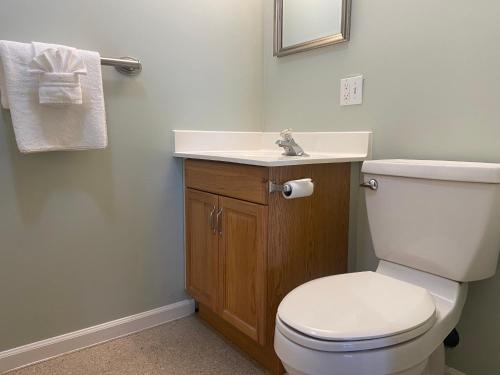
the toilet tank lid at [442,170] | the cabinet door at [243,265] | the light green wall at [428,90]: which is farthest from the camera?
the cabinet door at [243,265]

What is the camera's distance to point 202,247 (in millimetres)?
1611

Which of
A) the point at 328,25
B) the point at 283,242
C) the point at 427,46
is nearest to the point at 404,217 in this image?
the point at 283,242

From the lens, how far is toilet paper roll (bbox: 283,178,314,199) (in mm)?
1180

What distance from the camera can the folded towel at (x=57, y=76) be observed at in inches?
47.0

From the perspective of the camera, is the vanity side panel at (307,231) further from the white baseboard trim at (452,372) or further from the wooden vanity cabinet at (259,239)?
the white baseboard trim at (452,372)

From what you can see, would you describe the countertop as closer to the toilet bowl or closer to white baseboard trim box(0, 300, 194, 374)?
the toilet bowl

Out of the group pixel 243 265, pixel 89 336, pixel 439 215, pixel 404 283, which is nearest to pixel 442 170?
pixel 439 215

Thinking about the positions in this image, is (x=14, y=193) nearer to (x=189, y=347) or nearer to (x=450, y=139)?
(x=189, y=347)

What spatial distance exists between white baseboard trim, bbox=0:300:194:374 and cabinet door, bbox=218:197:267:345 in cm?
39

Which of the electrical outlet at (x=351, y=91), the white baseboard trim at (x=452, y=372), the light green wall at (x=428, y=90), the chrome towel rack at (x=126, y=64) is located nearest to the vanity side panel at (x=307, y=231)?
the light green wall at (x=428, y=90)

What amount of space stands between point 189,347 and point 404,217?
1.05 m

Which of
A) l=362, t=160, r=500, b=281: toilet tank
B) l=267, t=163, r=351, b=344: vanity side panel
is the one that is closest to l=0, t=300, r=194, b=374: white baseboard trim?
l=267, t=163, r=351, b=344: vanity side panel

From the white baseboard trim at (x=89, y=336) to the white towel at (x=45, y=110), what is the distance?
0.80 meters

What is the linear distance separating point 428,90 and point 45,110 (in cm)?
137
